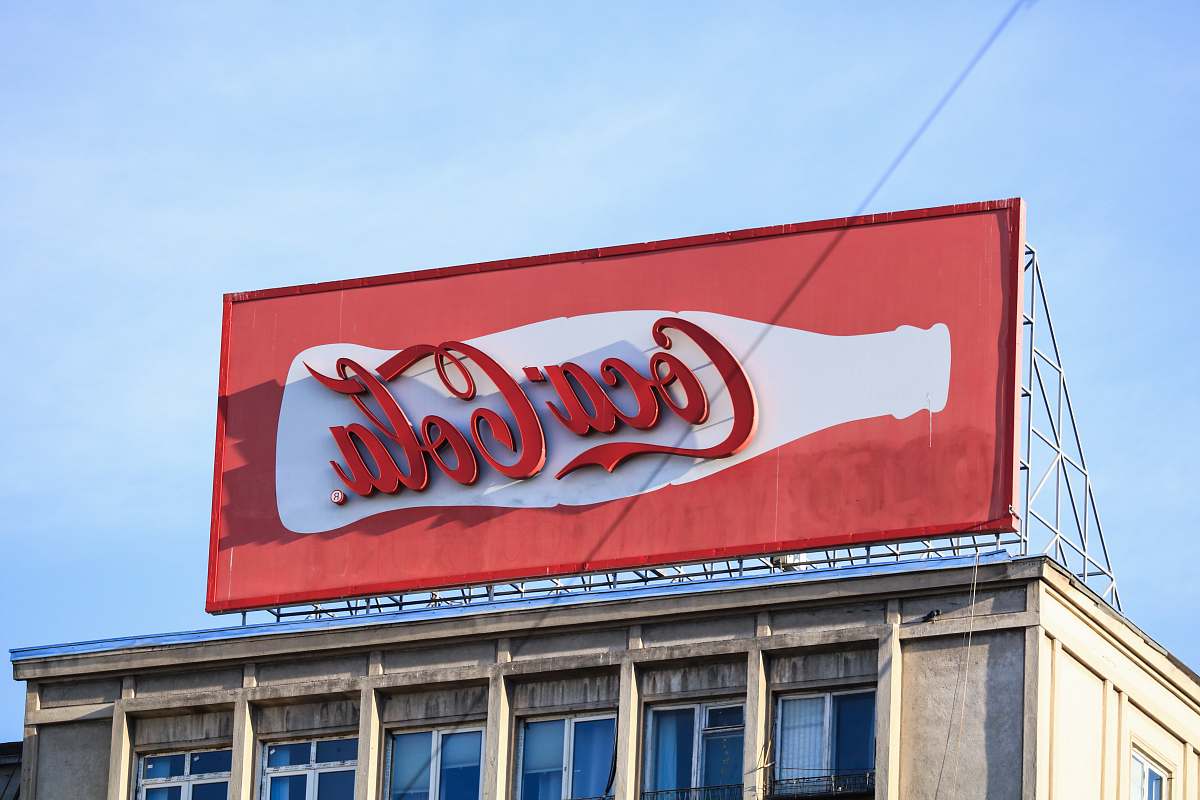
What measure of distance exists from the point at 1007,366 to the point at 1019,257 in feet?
6.22

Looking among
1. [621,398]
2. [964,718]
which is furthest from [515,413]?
[964,718]

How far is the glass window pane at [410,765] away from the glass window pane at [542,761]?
1704 mm

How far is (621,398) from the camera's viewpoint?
1980 inches

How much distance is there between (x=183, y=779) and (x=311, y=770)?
237 cm

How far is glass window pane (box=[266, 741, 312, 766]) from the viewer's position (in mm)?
49344

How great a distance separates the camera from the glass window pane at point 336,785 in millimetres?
48750

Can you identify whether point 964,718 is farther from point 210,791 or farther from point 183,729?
point 183,729

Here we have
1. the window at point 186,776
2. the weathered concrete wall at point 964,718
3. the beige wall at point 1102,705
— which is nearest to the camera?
the weathered concrete wall at point 964,718

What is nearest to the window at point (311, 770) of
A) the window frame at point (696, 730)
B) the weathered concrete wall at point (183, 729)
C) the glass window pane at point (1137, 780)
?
the weathered concrete wall at point (183, 729)

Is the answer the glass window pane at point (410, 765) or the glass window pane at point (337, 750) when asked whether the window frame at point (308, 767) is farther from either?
the glass window pane at point (410, 765)

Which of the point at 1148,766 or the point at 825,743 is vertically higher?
the point at 1148,766

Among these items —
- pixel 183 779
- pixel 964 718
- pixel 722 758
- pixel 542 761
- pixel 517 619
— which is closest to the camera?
pixel 964 718

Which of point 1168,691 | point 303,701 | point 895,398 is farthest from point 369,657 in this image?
→ point 1168,691

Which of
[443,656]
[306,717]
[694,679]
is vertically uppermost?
[443,656]
